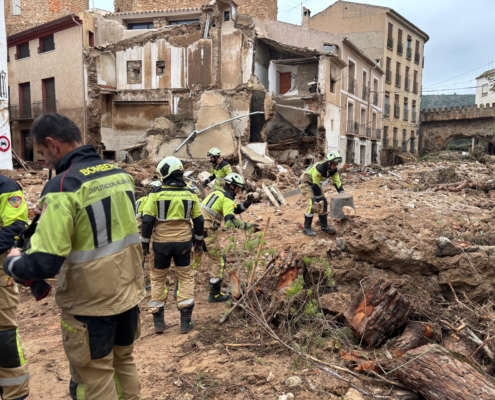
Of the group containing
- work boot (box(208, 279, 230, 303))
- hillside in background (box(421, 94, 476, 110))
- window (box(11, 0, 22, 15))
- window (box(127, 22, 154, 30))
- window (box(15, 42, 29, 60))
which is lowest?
work boot (box(208, 279, 230, 303))

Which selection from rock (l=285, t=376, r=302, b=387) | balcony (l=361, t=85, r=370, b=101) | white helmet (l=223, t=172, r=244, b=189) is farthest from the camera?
balcony (l=361, t=85, r=370, b=101)

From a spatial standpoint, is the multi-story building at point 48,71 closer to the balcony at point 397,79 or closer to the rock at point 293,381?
the rock at point 293,381

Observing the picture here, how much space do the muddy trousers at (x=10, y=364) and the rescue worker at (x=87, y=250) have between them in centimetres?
71

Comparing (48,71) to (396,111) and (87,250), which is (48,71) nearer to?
(87,250)

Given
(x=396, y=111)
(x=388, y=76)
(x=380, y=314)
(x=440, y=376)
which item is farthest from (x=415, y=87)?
(x=440, y=376)

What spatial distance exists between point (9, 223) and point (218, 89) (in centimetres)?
1731

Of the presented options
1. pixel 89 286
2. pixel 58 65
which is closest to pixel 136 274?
pixel 89 286

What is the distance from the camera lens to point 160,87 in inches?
804

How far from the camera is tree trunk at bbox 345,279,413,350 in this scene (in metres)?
3.38

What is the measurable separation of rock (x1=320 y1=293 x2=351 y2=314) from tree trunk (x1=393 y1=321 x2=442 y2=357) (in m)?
Result: 0.57

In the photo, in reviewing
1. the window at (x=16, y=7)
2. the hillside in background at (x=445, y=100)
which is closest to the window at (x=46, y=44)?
the window at (x=16, y=7)

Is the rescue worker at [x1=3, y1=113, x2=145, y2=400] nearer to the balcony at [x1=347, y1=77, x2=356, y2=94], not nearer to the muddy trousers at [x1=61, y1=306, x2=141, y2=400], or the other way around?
the muddy trousers at [x1=61, y1=306, x2=141, y2=400]

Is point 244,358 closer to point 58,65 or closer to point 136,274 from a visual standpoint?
point 136,274

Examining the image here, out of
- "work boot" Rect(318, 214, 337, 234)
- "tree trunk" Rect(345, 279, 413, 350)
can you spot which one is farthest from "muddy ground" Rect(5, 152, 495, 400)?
"work boot" Rect(318, 214, 337, 234)
